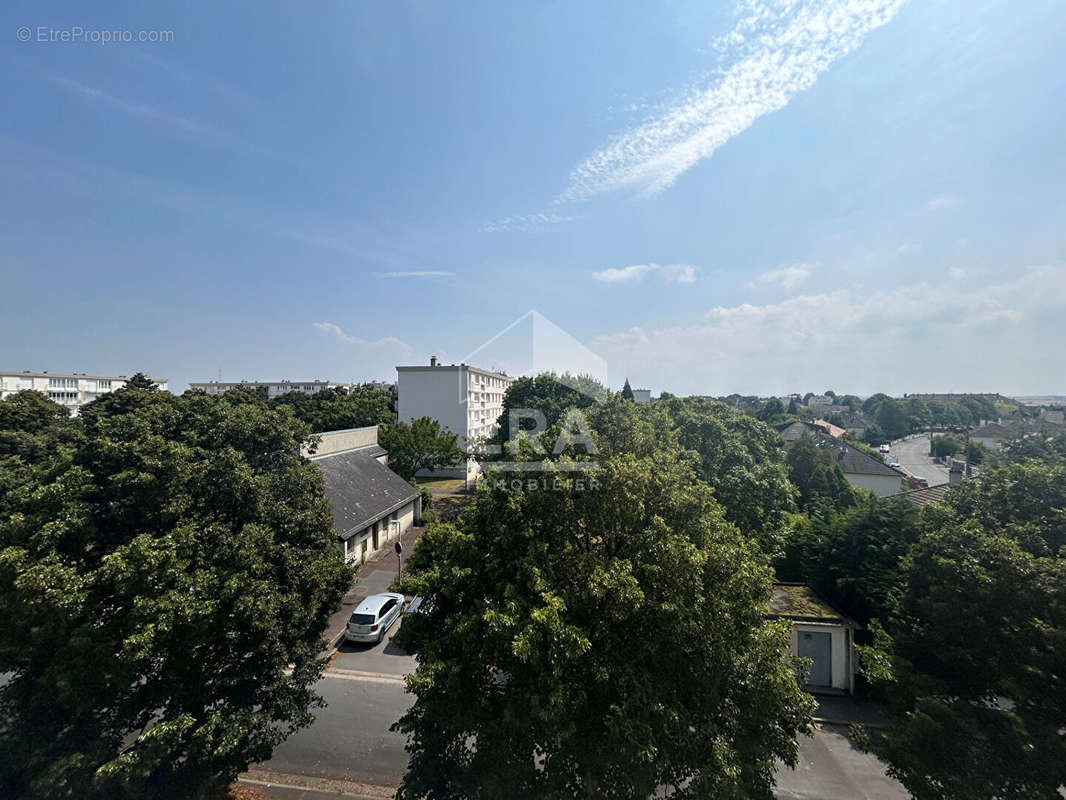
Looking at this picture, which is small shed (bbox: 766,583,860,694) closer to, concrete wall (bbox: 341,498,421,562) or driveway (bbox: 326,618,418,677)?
driveway (bbox: 326,618,418,677)

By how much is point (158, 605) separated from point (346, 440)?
21199mm

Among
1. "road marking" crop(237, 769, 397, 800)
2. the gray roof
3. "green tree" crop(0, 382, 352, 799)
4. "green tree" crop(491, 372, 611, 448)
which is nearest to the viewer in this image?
"green tree" crop(0, 382, 352, 799)

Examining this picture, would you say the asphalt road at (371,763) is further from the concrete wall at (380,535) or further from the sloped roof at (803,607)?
the concrete wall at (380,535)

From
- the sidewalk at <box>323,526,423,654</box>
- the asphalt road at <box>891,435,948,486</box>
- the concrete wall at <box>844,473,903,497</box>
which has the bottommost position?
the sidewalk at <box>323,526,423,654</box>

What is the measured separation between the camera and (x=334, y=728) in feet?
35.4

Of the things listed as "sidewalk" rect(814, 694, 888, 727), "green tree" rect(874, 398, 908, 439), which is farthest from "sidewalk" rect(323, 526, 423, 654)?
"green tree" rect(874, 398, 908, 439)

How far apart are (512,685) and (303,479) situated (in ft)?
Result: 19.7

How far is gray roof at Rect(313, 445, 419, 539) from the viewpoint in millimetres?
19781

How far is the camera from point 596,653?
6535 millimetres

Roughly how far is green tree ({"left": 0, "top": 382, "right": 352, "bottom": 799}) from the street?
180 centimetres

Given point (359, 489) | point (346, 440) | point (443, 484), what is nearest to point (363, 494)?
point (359, 489)

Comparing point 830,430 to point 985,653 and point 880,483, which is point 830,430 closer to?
point 880,483

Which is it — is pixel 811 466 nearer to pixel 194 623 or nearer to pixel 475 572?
pixel 475 572

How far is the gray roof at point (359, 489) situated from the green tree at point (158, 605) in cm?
981
